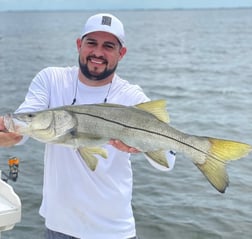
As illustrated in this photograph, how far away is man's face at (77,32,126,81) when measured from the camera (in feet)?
12.1

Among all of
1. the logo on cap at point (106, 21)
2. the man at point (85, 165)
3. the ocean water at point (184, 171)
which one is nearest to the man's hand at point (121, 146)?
the man at point (85, 165)

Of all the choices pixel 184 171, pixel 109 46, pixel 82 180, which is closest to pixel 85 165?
pixel 82 180

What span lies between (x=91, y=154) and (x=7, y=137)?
510 mm

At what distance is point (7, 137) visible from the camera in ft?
10.6

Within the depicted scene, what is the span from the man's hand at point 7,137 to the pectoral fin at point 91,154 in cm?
40

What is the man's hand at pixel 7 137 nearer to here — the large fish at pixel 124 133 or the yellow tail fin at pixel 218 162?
the large fish at pixel 124 133

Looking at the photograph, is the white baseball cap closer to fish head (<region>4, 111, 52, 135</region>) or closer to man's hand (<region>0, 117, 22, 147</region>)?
fish head (<region>4, 111, 52, 135</region>)

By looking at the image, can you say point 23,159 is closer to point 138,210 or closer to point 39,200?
point 39,200

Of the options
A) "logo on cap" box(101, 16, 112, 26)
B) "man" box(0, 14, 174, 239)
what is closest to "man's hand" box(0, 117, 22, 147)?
"man" box(0, 14, 174, 239)

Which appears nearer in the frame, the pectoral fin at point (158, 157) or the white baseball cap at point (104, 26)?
the pectoral fin at point (158, 157)

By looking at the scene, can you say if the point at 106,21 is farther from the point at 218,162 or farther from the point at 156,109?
the point at 218,162

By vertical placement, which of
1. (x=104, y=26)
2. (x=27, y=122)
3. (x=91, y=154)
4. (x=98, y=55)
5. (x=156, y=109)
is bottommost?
(x=91, y=154)

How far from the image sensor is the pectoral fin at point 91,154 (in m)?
3.23

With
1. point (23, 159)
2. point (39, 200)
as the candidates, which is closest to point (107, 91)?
point (39, 200)
